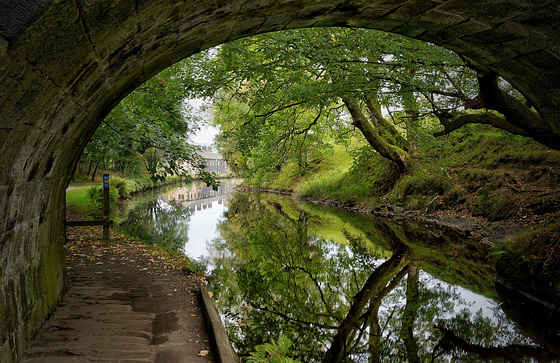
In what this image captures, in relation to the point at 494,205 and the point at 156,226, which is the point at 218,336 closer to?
the point at 494,205

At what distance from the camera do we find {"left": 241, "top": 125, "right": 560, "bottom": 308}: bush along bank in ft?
25.6

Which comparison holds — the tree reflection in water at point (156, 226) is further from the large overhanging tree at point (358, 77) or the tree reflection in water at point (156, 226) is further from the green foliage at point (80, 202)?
Answer: the large overhanging tree at point (358, 77)

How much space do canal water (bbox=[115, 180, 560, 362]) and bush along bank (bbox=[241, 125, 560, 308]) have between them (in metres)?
0.74

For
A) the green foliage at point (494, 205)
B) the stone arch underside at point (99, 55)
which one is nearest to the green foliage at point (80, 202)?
the stone arch underside at point (99, 55)

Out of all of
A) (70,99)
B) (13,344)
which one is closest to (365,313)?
(13,344)

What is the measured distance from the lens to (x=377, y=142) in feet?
55.3

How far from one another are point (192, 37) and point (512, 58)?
3001 millimetres

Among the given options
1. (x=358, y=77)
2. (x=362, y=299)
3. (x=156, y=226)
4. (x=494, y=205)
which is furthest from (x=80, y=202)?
(x=494, y=205)

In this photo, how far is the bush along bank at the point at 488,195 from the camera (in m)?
7.79

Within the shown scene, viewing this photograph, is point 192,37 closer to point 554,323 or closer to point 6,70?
point 6,70

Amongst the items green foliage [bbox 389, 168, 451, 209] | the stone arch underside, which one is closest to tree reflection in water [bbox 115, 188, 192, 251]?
the stone arch underside

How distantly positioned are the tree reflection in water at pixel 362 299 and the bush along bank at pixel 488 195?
0.99m

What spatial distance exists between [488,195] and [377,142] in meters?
→ 5.06

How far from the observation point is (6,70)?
1781mm
